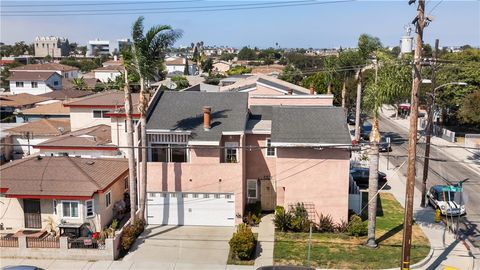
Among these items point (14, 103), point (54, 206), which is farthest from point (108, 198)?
point (14, 103)

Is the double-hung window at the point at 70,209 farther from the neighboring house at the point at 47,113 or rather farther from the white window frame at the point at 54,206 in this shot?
the neighboring house at the point at 47,113

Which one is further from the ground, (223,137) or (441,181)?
(223,137)

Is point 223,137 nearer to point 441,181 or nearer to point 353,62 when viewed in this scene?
point 441,181

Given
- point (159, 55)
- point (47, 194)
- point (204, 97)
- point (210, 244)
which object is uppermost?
point (159, 55)

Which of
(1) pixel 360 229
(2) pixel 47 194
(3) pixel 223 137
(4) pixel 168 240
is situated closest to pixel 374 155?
(1) pixel 360 229

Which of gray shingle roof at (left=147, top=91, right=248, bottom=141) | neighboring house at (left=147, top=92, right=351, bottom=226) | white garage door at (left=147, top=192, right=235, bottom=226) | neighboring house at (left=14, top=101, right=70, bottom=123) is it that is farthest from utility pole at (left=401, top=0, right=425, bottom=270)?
neighboring house at (left=14, top=101, right=70, bottom=123)

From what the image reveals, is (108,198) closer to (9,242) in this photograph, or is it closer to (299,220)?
(9,242)

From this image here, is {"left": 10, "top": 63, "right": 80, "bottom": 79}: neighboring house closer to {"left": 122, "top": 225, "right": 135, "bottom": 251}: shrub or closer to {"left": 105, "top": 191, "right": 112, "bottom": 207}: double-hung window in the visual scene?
{"left": 105, "top": 191, "right": 112, "bottom": 207}: double-hung window
